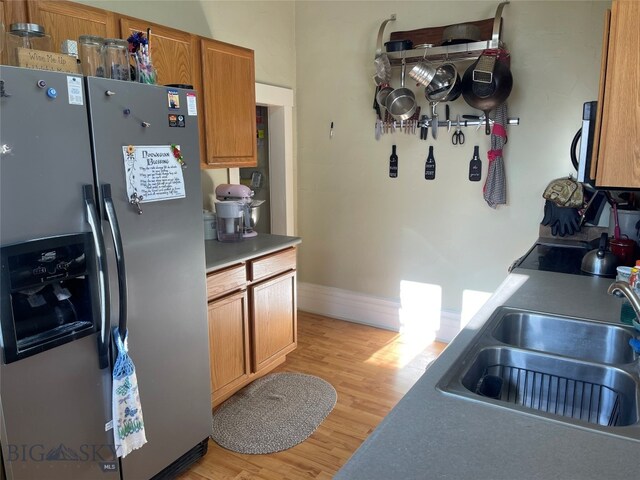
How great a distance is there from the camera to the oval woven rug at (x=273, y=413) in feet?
7.84

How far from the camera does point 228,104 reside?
2.77 meters

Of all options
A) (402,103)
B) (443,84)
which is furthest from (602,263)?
(402,103)

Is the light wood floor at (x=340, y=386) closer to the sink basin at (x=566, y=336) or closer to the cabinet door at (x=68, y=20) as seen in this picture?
the sink basin at (x=566, y=336)

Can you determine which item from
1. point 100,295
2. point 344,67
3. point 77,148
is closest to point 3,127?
point 77,148

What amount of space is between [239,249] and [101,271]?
115cm

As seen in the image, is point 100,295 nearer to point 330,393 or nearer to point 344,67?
point 330,393

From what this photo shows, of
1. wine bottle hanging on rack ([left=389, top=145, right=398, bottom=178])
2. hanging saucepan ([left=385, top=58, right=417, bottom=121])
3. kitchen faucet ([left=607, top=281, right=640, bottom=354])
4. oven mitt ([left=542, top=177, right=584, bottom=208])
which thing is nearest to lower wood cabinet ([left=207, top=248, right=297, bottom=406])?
wine bottle hanging on rack ([left=389, top=145, right=398, bottom=178])

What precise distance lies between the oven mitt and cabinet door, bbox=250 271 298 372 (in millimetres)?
1675

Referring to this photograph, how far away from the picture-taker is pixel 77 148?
155 centimetres

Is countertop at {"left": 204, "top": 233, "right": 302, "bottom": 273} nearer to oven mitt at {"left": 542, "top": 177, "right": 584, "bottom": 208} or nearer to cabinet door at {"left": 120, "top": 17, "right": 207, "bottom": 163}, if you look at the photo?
cabinet door at {"left": 120, "top": 17, "right": 207, "bottom": 163}

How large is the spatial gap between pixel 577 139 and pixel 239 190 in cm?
206

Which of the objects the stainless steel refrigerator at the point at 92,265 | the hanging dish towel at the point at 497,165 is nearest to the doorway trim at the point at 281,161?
the hanging dish towel at the point at 497,165

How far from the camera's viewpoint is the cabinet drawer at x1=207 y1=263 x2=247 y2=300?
240cm

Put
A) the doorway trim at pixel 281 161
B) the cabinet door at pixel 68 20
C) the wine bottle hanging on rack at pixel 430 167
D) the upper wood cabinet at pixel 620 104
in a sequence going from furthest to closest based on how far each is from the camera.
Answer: the doorway trim at pixel 281 161 < the wine bottle hanging on rack at pixel 430 167 < the cabinet door at pixel 68 20 < the upper wood cabinet at pixel 620 104
